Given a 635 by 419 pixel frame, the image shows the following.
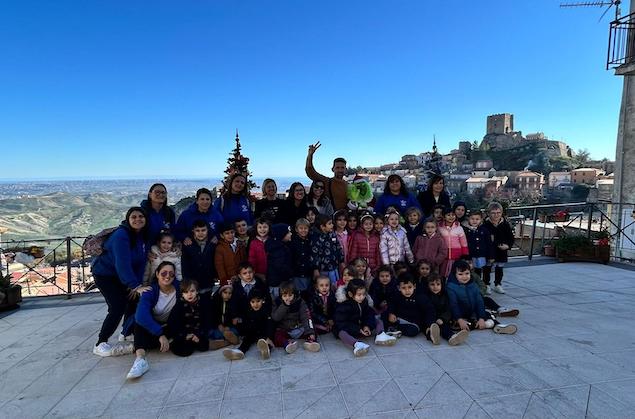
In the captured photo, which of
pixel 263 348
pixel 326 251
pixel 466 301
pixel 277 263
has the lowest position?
pixel 263 348

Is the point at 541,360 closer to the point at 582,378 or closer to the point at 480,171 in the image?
the point at 582,378

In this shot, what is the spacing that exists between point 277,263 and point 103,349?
178 cm

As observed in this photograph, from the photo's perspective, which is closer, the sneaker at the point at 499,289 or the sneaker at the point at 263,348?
the sneaker at the point at 263,348

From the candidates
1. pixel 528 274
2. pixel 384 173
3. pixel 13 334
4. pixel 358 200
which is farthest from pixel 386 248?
pixel 384 173

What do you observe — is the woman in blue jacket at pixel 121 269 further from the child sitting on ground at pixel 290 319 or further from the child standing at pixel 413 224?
the child standing at pixel 413 224

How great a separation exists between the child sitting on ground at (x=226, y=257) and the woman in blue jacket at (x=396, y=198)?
6.52 ft

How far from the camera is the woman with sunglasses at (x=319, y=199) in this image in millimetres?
4473

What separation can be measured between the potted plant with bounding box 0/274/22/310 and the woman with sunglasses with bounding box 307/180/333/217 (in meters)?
4.24

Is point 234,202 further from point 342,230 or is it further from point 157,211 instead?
point 342,230

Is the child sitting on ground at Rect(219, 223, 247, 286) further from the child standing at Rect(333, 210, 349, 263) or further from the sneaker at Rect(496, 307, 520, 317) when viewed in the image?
the sneaker at Rect(496, 307, 520, 317)

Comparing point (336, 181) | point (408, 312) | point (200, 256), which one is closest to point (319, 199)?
point (336, 181)

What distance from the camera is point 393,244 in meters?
4.10

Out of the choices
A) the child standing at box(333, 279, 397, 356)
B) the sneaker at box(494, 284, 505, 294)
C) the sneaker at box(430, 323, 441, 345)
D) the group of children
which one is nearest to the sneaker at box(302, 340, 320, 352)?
the group of children

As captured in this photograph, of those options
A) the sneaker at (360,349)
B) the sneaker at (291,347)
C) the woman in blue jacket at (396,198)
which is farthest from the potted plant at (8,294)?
the woman in blue jacket at (396,198)
